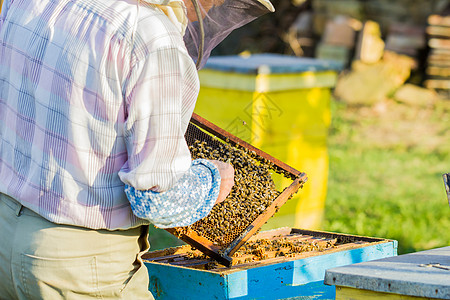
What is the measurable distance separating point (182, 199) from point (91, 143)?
0.78 feet

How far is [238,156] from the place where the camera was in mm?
2043

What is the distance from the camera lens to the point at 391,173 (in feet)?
19.4

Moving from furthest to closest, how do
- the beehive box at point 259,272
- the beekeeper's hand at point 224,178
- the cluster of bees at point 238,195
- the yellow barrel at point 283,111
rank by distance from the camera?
the yellow barrel at point 283,111 < the cluster of bees at point 238,195 < the beehive box at point 259,272 < the beekeeper's hand at point 224,178

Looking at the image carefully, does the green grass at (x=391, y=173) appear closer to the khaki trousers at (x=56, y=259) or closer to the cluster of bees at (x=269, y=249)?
the cluster of bees at (x=269, y=249)

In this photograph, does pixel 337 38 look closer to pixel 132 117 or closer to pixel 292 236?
pixel 292 236

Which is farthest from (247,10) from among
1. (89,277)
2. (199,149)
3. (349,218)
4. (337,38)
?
(337,38)

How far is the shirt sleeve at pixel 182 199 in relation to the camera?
1.40 m

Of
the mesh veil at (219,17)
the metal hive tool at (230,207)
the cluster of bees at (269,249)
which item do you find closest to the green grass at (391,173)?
the cluster of bees at (269,249)

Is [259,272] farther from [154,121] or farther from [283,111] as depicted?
[283,111]

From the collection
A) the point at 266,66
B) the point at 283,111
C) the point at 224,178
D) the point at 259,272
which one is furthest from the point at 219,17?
the point at 283,111

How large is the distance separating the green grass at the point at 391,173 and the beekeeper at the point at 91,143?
2931 millimetres

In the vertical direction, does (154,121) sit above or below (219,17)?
below

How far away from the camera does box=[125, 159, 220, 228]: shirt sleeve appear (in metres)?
1.40

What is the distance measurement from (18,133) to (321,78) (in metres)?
2.69
